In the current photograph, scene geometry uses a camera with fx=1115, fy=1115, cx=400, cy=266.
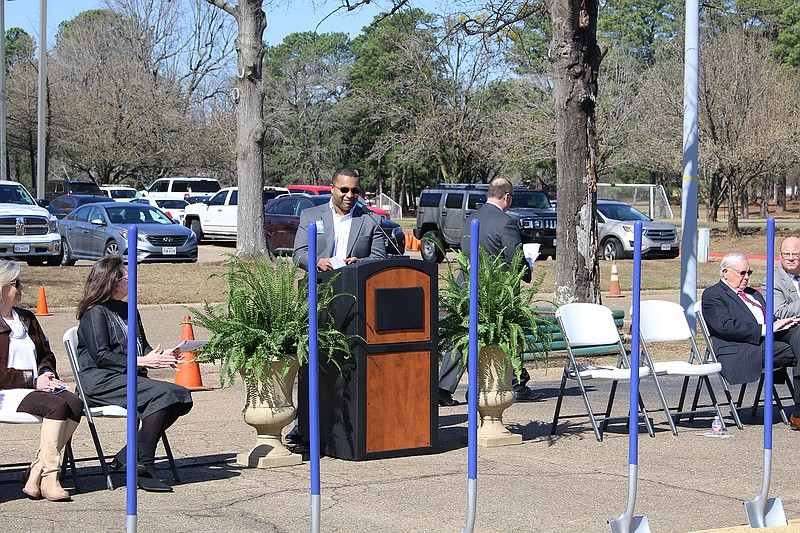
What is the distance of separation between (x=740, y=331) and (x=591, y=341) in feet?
4.22

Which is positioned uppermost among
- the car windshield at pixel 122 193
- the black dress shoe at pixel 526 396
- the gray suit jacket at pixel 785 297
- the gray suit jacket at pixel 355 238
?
the car windshield at pixel 122 193

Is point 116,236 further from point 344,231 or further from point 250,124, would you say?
point 344,231

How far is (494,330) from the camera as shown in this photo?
26.3ft

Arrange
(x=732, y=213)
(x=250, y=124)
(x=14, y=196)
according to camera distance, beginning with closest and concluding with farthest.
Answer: (x=250, y=124) < (x=14, y=196) < (x=732, y=213)

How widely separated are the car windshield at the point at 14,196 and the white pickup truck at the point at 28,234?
0.71 metres

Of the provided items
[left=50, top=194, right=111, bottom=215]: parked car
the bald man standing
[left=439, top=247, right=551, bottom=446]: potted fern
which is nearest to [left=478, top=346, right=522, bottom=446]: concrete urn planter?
[left=439, top=247, right=551, bottom=446]: potted fern

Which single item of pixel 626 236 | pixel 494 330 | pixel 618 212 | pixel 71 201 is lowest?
pixel 494 330

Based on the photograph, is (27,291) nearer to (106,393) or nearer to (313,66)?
(106,393)

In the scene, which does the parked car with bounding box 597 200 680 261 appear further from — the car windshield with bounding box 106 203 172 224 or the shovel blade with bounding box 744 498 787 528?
the shovel blade with bounding box 744 498 787 528

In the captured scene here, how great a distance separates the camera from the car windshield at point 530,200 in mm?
30672

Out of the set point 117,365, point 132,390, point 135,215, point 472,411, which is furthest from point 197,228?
point 132,390

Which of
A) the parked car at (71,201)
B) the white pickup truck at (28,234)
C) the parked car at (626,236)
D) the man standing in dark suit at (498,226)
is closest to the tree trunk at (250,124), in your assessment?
the white pickup truck at (28,234)

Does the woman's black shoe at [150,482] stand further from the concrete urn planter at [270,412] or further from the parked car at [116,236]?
the parked car at [116,236]

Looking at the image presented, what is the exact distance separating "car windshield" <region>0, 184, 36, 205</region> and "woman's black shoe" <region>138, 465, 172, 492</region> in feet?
65.3
